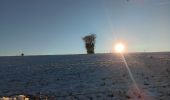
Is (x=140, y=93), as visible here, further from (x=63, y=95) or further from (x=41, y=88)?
(x=41, y=88)

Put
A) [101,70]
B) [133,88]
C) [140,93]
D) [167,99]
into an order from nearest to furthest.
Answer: [167,99]
[140,93]
[133,88]
[101,70]

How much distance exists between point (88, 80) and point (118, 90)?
5497 millimetres

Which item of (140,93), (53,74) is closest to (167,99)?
(140,93)

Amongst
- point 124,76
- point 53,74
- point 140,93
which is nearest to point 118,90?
point 140,93

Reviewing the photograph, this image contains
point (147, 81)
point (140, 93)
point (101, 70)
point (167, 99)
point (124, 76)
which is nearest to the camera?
point (167, 99)

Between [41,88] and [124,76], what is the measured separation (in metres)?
8.61

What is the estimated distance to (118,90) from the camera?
78.5 feet

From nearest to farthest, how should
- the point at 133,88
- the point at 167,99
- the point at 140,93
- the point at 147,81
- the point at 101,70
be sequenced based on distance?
the point at 167,99
the point at 140,93
the point at 133,88
the point at 147,81
the point at 101,70

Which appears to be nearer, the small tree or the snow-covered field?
the snow-covered field

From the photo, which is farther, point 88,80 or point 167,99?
point 88,80

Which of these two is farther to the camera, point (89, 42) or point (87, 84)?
point (89, 42)

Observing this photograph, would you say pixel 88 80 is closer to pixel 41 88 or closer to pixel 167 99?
pixel 41 88

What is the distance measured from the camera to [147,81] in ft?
93.6

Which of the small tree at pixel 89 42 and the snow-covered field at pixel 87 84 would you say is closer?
the snow-covered field at pixel 87 84
